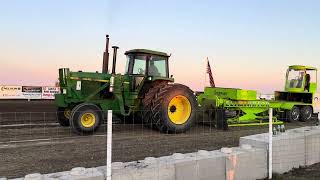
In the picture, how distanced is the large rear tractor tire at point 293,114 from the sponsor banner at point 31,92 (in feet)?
86.8

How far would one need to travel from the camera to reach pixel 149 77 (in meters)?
12.5

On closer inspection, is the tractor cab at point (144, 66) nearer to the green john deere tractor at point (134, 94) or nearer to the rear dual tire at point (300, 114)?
the green john deere tractor at point (134, 94)

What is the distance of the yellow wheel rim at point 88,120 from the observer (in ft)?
35.8

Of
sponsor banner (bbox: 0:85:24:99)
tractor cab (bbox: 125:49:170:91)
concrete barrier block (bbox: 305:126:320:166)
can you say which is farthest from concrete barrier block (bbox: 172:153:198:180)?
sponsor banner (bbox: 0:85:24:99)

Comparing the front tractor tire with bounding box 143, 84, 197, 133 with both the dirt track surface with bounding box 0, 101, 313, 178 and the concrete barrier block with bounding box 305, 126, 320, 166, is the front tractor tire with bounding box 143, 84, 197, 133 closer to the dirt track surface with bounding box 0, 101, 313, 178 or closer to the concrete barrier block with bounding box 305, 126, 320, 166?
the dirt track surface with bounding box 0, 101, 313, 178

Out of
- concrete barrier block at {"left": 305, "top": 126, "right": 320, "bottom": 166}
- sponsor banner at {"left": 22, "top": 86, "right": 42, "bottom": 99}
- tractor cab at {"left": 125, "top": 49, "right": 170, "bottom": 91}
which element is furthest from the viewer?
sponsor banner at {"left": 22, "top": 86, "right": 42, "bottom": 99}

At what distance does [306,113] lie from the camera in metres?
17.2

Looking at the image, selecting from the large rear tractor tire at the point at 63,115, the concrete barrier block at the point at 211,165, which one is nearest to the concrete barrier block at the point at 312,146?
the concrete barrier block at the point at 211,165

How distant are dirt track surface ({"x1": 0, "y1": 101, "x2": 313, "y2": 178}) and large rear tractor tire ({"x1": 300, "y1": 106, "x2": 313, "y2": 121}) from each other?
5.08 meters

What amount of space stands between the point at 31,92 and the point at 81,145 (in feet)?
96.6

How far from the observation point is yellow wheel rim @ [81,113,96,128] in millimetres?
10914

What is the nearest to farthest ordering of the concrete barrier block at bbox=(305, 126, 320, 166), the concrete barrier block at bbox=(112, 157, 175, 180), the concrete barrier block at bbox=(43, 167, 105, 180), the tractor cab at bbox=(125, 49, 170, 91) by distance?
1. the concrete barrier block at bbox=(43, 167, 105, 180)
2. the concrete barrier block at bbox=(112, 157, 175, 180)
3. the concrete barrier block at bbox=(305, 126, 320, 166)
4. the tractor cab at bbox=(125, 49, 170, 91)

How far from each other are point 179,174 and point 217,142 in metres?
4.69

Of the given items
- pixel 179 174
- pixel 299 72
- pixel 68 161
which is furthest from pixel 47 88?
pixel 179 174
